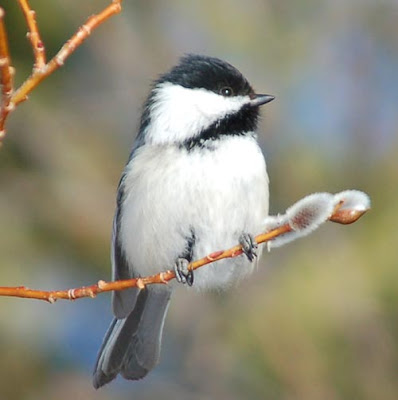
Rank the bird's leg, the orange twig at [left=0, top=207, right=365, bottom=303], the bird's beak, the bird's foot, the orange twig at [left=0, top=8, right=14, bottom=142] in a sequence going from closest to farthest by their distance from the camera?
the orange twig at [left=0, top=8, right=14, bottom=142]
the orange twig at [left=0, top=207, right=365, bottom=303]
the bird's leg
the bird's foot
the bird's beak

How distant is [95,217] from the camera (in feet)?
17.5

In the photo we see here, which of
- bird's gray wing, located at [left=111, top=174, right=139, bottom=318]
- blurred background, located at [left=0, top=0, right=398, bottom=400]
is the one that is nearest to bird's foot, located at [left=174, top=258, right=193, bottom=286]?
bird's gray wing, located at [left=111, top=174, right=139, bottom=318]

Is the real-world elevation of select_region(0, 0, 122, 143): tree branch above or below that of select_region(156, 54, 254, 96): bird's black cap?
below

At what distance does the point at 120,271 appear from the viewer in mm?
3289

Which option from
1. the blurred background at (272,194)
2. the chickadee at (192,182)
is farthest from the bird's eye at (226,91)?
the blurred background at (272,194)

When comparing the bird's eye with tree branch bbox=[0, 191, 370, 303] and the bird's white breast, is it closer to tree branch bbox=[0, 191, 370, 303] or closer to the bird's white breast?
the bird's white breast

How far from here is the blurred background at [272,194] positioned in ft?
15.9

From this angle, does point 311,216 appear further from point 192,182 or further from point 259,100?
point 259,100

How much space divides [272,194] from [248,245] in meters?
2.64

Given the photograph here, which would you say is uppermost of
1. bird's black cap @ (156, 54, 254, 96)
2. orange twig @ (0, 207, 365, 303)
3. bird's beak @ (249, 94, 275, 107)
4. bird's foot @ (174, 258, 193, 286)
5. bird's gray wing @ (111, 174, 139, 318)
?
bird's black cap @ (156, 54, 254, 96)

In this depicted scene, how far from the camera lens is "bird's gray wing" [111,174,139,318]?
10.6ft

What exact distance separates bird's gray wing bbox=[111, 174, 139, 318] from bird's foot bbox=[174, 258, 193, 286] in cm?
39

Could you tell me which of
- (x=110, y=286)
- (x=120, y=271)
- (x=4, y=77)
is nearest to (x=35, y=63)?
(x=4, y=77)

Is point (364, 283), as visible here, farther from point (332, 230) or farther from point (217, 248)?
point (217, 248)
